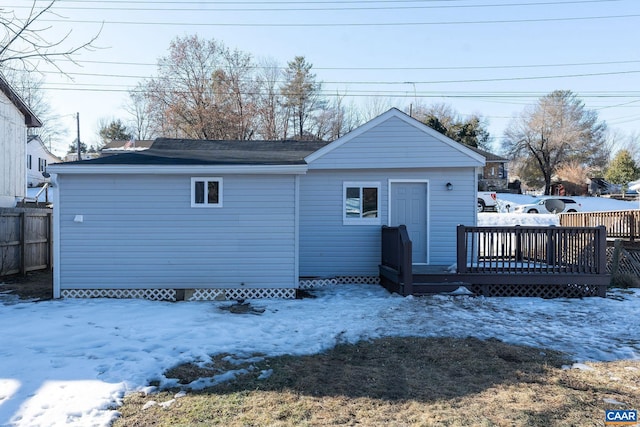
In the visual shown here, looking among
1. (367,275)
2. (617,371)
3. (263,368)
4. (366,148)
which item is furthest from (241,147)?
(617,371)

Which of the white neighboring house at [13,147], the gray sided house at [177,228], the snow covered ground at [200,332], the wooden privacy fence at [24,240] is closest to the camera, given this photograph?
the snow covered ground at [200,332]

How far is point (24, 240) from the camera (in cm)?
1153

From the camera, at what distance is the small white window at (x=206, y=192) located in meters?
8.76

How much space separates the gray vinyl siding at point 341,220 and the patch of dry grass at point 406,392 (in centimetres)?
486

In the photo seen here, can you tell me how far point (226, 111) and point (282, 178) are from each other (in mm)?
21779

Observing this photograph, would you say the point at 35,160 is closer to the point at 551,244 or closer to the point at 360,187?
the point at 360,187

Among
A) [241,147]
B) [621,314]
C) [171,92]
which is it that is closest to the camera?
[621,314]

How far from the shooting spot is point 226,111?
29.1 m

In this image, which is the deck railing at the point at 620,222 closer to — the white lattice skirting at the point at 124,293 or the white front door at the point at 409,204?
the white front door at the point at 409,204

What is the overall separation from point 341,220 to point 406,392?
20.7 feet

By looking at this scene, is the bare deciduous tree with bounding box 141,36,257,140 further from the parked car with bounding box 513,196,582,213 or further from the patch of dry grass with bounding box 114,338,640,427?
the patch of dry grass with bounding box 114,338,640,427

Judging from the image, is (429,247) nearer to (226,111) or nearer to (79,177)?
(79,177)

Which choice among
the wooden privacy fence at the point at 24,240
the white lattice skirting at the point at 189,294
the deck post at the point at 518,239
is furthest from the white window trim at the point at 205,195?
the deck post at the point at 518,239

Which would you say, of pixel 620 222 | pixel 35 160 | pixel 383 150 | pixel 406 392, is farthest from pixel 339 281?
pixel 35 160
